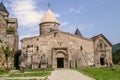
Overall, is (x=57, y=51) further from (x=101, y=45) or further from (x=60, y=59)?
(x=101, y=45)

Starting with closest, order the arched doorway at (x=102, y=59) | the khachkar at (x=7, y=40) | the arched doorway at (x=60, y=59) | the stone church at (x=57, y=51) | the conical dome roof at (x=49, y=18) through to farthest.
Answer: the khachkar at (x=7, y=40)
the stone church at (x=57, y=51)
the arched doorway at (x=60, y=59)
the arched doorway at (x=102, y=59)
the conical dome roof at (x=49, y=18)

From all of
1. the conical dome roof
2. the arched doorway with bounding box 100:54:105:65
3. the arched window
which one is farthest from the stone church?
the conical dome roof

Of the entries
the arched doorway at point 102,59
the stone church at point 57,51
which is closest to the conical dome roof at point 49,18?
the stone church at point 57,51

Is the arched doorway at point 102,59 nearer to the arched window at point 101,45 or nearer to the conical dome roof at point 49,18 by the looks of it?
the arched window at point 101,45

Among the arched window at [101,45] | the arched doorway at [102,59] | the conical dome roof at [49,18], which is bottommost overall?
the arched doorway at [102,59]

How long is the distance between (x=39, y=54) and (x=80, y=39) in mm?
7190

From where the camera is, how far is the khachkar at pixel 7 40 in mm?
35875

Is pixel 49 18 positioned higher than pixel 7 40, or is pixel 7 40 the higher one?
pixel 49 18

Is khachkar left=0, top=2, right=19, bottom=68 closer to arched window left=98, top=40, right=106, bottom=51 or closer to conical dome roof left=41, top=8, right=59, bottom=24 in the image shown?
conical dome roof left=41, top=8, right=59, bottom=24

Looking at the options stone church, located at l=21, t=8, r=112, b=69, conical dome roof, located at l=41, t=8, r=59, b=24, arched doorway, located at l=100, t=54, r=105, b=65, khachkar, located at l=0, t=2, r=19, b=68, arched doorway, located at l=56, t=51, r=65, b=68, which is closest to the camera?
khachkar, located at l=0, t=2, r=19, b=68

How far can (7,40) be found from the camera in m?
39.5

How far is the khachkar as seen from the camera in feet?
118

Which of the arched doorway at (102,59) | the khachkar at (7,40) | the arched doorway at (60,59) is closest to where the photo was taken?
the khachkar at (7,40)

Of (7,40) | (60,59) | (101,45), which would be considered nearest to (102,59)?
(101,45)
